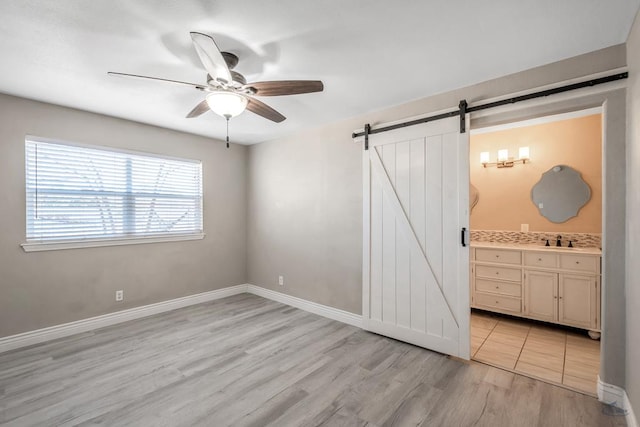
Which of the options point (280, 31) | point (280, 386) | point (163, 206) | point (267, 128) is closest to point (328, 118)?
point (267, 128)

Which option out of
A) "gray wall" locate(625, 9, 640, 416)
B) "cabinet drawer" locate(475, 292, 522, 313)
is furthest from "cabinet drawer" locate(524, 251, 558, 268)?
"gray wall" locate(625, 9, 640, 416)

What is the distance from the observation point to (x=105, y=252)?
344 centimetres

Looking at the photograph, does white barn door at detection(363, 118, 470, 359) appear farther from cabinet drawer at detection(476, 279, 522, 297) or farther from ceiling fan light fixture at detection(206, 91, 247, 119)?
ceiling fan light fixture at detection(206, 91, 247, 119)

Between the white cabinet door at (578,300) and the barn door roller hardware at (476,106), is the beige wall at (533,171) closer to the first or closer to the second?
the white cabinet door at (578,300)

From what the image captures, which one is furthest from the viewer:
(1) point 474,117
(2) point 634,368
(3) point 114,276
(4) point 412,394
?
(3) point 114,276

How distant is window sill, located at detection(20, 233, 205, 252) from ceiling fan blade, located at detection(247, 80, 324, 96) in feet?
8.83

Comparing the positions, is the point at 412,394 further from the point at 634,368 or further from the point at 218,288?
the point at 218,288

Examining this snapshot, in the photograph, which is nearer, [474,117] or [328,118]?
[474,117]

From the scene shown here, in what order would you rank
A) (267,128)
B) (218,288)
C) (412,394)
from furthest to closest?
1. (218,288)
2. (267,128)
3. (412,394)

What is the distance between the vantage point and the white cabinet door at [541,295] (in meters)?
3.27

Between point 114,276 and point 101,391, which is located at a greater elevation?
point 114,276

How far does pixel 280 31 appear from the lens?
1843mm

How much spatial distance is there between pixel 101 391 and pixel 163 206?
7.67ft

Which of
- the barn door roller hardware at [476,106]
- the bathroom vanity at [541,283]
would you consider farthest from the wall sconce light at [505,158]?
the barn door roller hardware at [476,106]
